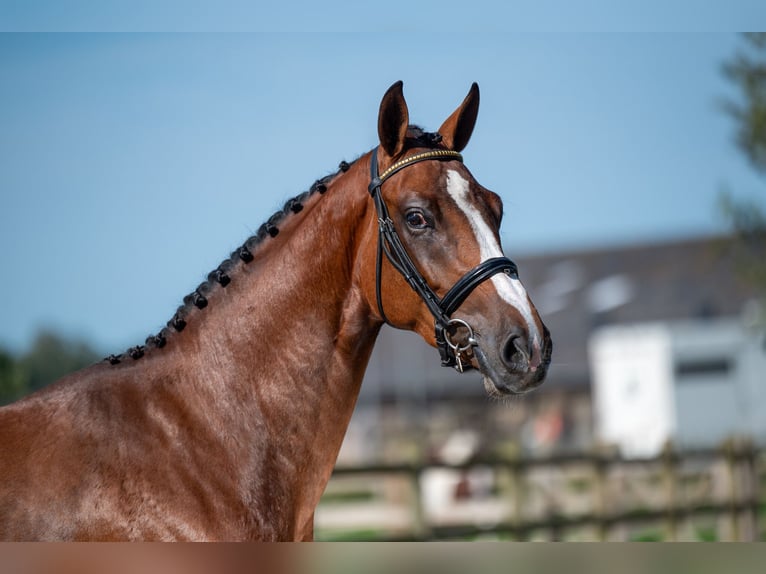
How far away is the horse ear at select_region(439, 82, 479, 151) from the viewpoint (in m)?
3.01

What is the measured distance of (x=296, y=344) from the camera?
2779mm

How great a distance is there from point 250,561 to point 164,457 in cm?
131

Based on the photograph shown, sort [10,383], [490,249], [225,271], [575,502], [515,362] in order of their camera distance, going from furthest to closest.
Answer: [575,502]
[10,383]
[225,271]
[490,249]
[515,362]

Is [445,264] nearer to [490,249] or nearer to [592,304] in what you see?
[490,249]

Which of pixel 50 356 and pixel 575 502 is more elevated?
pixel 50 356

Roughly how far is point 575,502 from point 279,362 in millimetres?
10516

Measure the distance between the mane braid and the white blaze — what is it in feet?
1.68

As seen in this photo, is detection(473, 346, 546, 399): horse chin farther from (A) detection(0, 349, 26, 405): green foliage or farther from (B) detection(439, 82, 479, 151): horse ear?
(A) detection(0, 349, 26, 405): green foliage

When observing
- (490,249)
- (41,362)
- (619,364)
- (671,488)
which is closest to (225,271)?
(490,249)

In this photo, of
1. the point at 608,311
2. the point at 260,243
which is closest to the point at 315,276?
the point at 260,243

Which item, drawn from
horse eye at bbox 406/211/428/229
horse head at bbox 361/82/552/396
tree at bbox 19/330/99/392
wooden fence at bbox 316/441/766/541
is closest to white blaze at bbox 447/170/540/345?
horse head at bbox 361/82/552/396

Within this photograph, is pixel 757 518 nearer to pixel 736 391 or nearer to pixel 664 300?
pixel 736 391

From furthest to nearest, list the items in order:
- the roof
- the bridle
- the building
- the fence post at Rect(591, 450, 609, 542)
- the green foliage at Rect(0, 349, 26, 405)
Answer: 1. the roof
2. the building
3. the fence post at Rect(591, 450, 609, 542)
4. the green foliage at Rect(0, 349, 26, 405)
5. the bridle

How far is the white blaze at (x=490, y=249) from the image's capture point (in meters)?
2.54
